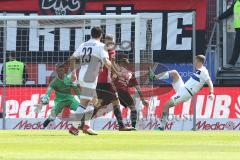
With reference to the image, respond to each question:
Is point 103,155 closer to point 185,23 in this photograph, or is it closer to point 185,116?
point 185,116

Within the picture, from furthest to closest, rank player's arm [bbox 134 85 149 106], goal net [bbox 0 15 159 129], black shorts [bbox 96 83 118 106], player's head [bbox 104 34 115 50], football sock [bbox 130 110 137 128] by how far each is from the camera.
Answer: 1. goal net [bbox 0 15 159 129]
2. player's arm [bbox 134 85 149 106]
3. football sock [bbox 130 110 137 128]
4. black shorts [bbox 96 83 118 106]
5. player's head [bbox 104 34 115 50]

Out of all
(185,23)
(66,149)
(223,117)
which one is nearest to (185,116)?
(223,117)

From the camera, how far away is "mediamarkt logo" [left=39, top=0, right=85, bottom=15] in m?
27.0

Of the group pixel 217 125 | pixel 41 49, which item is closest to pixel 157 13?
pixel 41 49

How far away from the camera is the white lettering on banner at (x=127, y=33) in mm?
22031

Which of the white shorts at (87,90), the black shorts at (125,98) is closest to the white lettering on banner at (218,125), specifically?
the black shorts at (125,98)

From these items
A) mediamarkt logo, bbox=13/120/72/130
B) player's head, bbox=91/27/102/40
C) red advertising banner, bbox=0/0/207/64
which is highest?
red advertising banner, bbox=0/0/207/64

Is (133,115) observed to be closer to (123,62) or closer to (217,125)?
(123,62)

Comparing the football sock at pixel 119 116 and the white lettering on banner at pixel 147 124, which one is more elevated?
the football sock at pixel 119 116

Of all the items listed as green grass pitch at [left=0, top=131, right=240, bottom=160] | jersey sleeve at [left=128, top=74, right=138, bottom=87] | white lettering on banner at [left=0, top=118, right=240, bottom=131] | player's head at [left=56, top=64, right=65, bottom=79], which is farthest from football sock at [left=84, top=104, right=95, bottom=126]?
white lettering on banner at [left=0, top=118, right=240, bottom=131]

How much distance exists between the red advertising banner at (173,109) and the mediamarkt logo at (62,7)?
23.4ft

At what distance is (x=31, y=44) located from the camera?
22.7m

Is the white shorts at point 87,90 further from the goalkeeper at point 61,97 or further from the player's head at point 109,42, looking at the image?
the goalkeeper at point 61,97

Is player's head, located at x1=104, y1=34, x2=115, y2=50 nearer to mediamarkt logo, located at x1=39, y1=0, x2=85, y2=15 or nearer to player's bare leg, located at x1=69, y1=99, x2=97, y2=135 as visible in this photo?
player's bare leg, located at x1=69, y1=99, x2=97, y2=135
